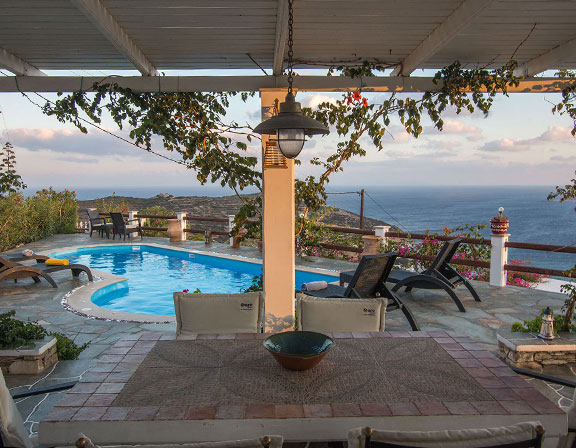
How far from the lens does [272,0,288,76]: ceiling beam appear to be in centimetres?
282

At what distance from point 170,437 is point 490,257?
6301 millimetres

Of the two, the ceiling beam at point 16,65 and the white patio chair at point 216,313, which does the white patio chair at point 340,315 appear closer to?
the white patio chair at point 216,313

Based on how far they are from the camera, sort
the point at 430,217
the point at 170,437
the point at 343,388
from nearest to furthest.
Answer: the point at 170,437
the point at 343,388
the point at 430,217

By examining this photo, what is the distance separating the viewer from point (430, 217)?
51.0 meters

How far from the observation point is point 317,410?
1738 millimetres

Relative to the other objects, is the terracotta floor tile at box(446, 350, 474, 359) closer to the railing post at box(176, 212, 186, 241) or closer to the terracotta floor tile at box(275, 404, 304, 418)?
the terracotta floor tile at box(275, 404, 304, 418)

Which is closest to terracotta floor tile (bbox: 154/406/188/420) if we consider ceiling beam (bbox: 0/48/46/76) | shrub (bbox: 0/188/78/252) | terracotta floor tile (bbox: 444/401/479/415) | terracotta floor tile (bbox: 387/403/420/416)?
terracotta floor tile (bbox: 387/403/420/416)

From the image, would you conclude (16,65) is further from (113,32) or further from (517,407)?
(517,407)

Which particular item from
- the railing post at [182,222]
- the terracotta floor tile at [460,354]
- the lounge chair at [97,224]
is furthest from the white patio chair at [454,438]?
the lounge chair at [97,224]

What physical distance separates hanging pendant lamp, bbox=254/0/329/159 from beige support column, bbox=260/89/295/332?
4.60ft

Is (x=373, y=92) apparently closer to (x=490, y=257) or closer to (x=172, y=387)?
(x=172, y=387)

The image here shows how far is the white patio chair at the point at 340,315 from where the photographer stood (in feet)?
9.34

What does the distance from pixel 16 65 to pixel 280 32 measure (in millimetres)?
2527

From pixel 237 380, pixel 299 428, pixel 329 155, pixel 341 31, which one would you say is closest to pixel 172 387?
pixel 237 380
